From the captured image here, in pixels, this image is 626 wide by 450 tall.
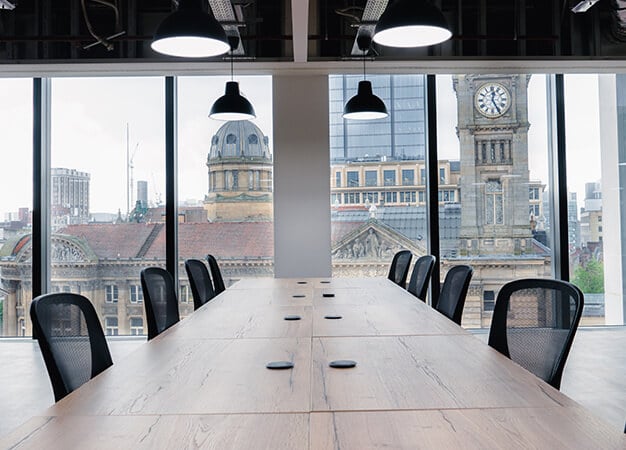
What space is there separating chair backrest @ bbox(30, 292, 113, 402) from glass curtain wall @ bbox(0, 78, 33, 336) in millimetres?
4815

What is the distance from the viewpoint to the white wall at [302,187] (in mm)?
6211

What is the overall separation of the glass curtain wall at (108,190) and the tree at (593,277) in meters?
4.65

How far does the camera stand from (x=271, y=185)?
21.2 ft

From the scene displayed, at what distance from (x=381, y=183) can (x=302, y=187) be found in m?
0.94

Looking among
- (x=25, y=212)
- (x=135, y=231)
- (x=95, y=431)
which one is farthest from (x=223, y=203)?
(x=95, y=431)

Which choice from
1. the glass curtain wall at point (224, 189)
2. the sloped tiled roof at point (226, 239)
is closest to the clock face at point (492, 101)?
the glass curtain wall at point (224, 189)

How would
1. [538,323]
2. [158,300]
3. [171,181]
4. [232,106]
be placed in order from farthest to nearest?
1. [171,181]
2. [232,106]
3. [158,300]
4. [538,323]

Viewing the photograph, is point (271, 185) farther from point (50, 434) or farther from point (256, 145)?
point (50, 434)

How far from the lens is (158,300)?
10.5 ft

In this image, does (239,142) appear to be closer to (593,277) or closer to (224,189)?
(224,189)

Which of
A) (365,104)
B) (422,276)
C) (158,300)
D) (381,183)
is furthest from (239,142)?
(158,300)

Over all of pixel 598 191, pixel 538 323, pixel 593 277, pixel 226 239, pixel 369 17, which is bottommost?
pixel 593 277

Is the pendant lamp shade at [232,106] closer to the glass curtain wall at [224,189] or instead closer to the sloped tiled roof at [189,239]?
the glass curtain wall at [224,189]

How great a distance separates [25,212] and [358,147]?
373cm
